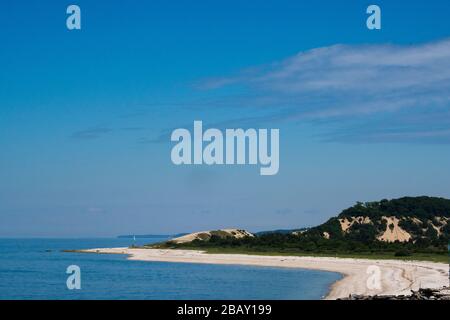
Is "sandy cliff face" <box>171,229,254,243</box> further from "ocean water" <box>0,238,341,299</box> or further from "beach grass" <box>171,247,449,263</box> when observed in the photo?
"ocean water" <box>0,238,341,299</box>

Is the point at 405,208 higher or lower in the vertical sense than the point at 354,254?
higher

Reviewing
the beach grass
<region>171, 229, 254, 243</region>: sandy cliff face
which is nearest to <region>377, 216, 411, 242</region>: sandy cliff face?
the beach grass

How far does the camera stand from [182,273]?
259 ft

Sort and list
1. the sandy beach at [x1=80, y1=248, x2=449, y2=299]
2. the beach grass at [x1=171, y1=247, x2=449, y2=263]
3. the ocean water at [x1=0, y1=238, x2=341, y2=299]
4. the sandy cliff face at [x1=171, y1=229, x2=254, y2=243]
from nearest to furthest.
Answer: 1. the sandy beach at [x1=80, y1=248, x2=449, y2=299]
2. the ocean water at [x1=0, y1=238, x2=341, y2=299]
3. the beach grass at [x1=171, y1=247, x2=449, y2=263]
4. the sandy cliff face at [x1=171, y1=229, x2=254, y2=243]

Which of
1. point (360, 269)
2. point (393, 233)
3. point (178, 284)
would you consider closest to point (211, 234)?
point (393, 233)

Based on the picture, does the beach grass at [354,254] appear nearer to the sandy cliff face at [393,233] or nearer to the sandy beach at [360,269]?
the sandy beach at [360,269]

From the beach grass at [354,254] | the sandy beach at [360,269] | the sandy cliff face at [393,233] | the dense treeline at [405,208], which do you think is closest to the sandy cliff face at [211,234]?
the dense treeline at [405,208]

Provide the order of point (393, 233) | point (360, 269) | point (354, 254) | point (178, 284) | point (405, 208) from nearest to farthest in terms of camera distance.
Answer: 1. point (178, 284)
2. point (360, 269)
3. point (354, 254)
4. point (393, 233)
5. point (405, 208)

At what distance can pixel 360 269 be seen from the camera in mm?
75000

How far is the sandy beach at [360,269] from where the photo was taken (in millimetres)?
50062

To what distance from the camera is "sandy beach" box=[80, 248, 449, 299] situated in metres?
50.1

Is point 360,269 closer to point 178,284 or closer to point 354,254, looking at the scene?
point 178,284

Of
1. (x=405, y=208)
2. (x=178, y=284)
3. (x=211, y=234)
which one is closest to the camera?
(x=178, y=284)

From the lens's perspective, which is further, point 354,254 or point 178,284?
point 354,254
